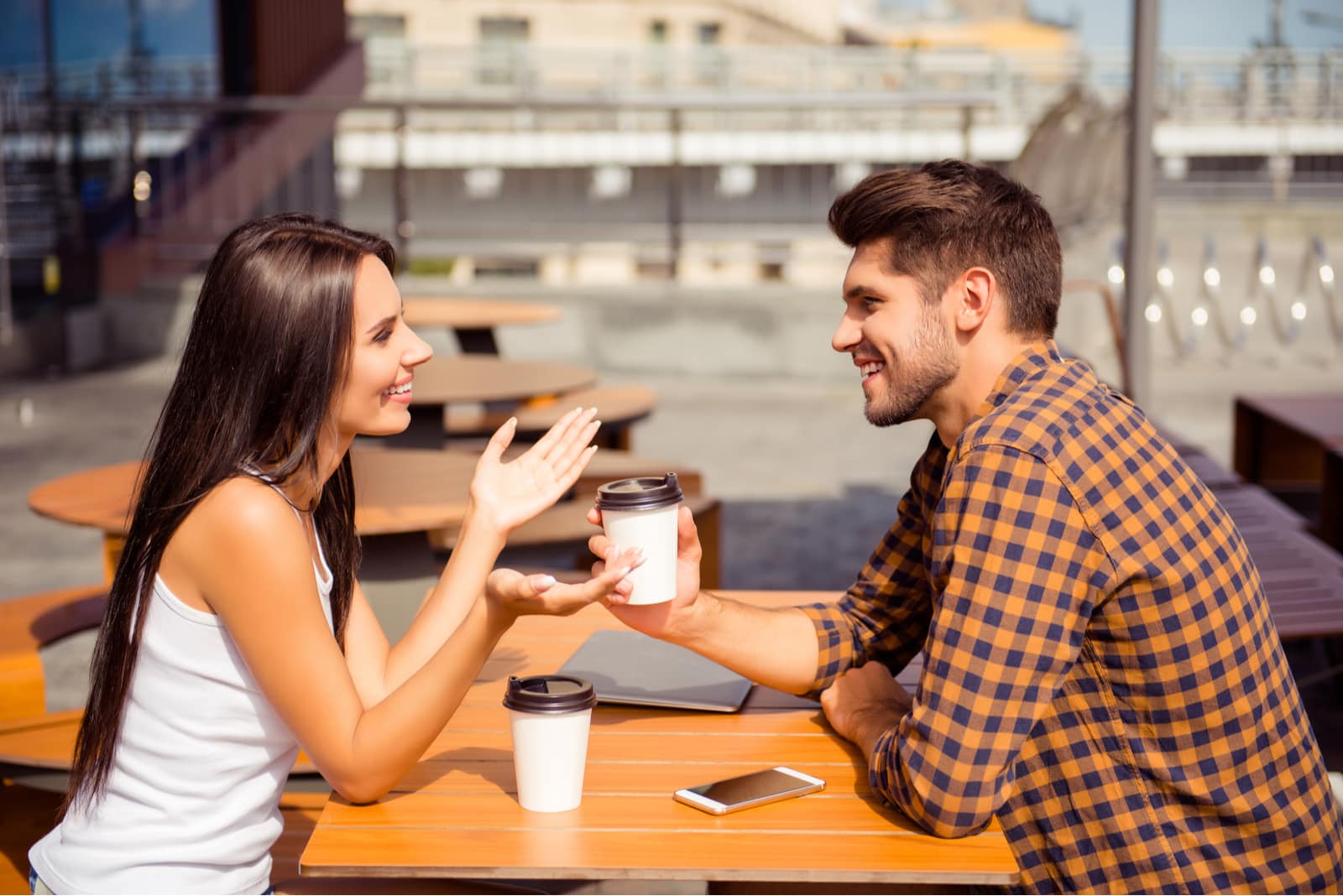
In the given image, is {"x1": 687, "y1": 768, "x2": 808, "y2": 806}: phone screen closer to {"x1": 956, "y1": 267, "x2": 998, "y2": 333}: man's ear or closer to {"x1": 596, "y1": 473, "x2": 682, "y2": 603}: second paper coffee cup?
{"x1": 596, "y1": 473, "x2": 682, "y2": 603}: second paper coffee cup

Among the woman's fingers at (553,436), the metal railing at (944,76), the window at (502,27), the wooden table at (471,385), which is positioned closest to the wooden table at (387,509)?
the wooden table at (471,385)

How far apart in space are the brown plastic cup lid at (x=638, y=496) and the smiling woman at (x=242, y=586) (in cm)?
15

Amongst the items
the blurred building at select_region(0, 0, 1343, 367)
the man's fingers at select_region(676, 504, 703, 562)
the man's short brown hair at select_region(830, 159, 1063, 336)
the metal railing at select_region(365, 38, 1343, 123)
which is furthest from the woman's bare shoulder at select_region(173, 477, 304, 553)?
the metal railing at select_region(365, 38, 1343, 123)

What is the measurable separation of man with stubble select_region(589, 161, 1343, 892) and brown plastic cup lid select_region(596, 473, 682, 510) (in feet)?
0.22

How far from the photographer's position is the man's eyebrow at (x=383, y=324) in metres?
2.00

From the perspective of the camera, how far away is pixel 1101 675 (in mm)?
1815

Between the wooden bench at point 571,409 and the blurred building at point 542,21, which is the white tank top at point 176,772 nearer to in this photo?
the wooden bench at point 571,409

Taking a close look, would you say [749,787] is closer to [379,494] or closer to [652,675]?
[652,675]

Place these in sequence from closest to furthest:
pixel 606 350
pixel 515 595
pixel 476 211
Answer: pixel 515 595, pixel 606 350, pixel 476 211

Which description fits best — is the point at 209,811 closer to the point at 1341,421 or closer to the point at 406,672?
the point at 406,672

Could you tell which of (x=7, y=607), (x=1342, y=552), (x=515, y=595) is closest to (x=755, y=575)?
(x=1342, y=552)

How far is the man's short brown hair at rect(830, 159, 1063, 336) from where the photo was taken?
1944 millimetres

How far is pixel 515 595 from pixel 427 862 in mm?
322

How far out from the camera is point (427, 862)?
5.16ft
